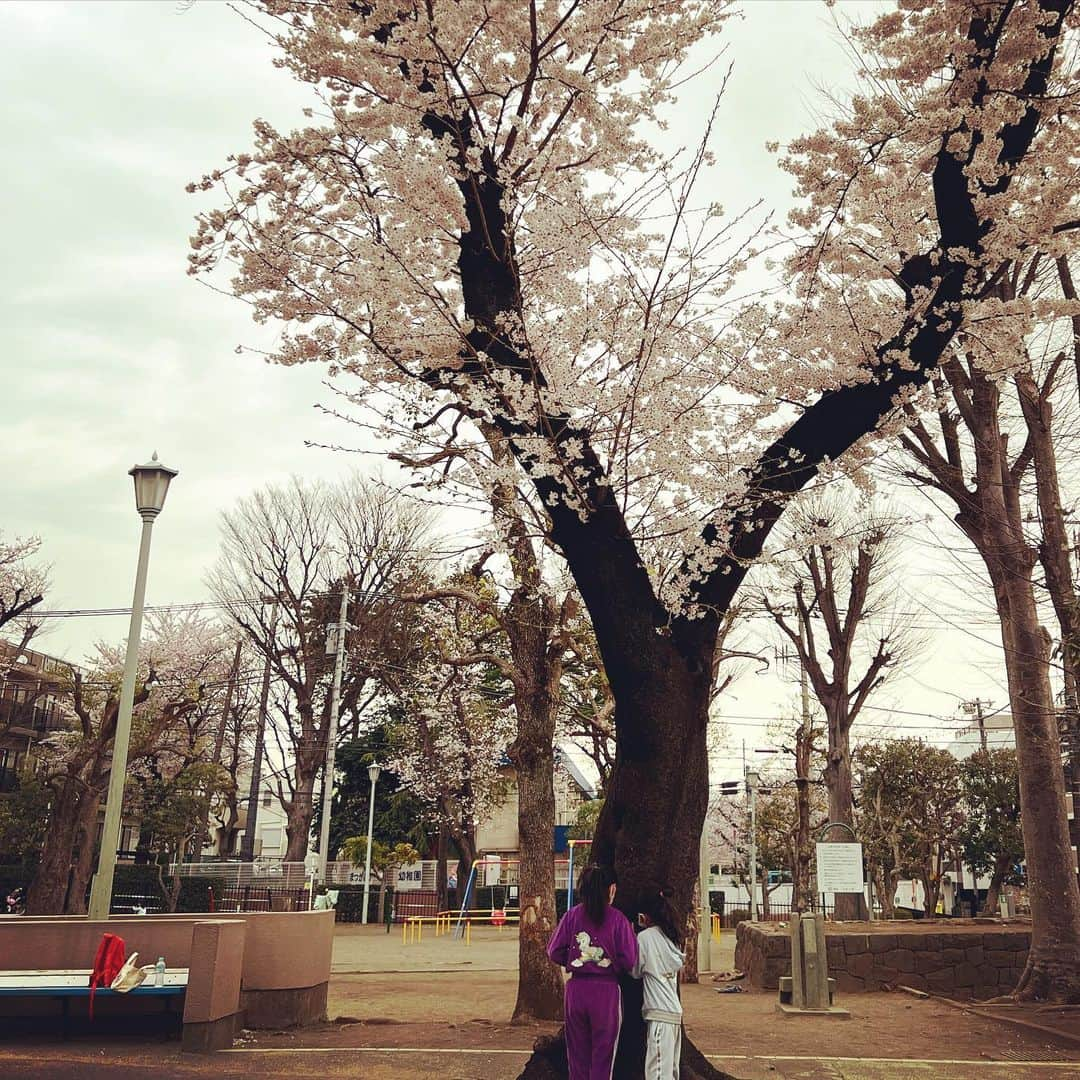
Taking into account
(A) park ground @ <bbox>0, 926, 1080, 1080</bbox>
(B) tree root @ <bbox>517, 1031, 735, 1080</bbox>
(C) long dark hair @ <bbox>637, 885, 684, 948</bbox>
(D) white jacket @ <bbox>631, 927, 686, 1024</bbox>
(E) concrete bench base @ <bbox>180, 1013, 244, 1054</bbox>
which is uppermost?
(C) long dark hair @ <bbox>637, 885, 684, 948</bbox>

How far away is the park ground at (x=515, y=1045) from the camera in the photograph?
6000 mm

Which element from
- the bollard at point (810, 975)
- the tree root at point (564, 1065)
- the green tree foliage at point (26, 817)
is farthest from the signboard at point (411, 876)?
the tree root at point (564, 1065)

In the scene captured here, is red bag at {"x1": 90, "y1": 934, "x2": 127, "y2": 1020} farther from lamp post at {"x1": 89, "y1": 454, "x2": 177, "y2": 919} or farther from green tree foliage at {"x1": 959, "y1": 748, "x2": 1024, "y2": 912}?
green tree foliage at {"x1": 959, "y1": 748, "x2": 1024, "y2": 912}

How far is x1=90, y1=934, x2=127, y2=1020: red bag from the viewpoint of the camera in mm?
6598

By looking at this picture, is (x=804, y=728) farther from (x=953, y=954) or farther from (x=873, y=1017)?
(x=873, y=1017)

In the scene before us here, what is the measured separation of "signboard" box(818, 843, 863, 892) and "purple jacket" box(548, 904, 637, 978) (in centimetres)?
774

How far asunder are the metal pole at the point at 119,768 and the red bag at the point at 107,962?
1049mm

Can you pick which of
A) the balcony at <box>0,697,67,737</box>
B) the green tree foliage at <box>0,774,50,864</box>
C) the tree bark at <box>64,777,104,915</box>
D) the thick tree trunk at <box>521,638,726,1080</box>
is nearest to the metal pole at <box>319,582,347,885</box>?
the tree bark at <box>64,777,104,915</box>

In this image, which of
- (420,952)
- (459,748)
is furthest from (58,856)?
(459,748)

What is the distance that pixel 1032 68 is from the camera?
5383mm

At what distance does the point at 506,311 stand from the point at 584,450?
97cm

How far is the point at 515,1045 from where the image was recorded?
23.4ft

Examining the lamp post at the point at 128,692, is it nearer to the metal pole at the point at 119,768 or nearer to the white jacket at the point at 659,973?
the metal pole at the point at 119,768

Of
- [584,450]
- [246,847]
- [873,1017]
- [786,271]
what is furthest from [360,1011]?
[246,847]
